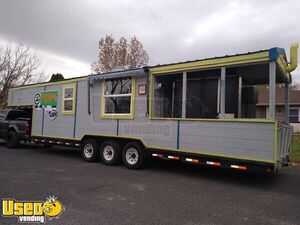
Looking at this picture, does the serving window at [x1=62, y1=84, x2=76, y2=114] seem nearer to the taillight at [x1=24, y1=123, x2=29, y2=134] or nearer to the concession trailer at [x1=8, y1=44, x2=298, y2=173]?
the concession trailer at [x1=8, y1=44, x2=298, y2=173]

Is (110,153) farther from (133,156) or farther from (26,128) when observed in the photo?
(26,128)

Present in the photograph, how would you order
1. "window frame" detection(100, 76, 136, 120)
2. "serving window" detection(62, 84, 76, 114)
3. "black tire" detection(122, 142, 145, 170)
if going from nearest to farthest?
"black tire" detection(122, 142, 145, 170) < "window frame" detection(100, 76, 136, 120) < "serving window" detection(62, 84, 76, 114)

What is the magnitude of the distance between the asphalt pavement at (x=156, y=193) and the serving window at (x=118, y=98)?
174 cm

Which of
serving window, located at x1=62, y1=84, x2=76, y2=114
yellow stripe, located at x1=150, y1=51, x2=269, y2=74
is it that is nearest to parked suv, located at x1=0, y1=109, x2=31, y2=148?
serving window, located at x1=62, y1=84, x2=76, y2=114

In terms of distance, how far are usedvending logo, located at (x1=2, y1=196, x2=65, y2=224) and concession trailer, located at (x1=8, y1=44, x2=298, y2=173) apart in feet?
11.2

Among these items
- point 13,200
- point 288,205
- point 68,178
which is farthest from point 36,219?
point 288,205

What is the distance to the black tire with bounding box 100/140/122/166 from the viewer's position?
8.26 m

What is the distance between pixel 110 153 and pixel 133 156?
38.2 inches

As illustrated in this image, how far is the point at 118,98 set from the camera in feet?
27.9

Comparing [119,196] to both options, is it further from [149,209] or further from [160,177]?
[160,177]

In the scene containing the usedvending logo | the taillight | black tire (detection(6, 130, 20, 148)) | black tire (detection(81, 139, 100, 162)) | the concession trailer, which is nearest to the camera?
the usedvending logo

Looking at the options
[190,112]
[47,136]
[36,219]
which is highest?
[190,112]

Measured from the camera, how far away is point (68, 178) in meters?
6.58

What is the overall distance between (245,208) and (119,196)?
93.5 inches
